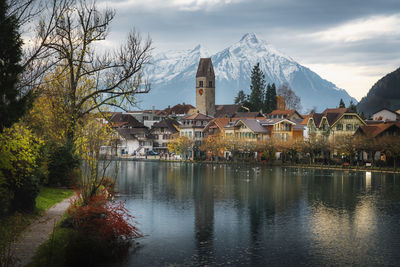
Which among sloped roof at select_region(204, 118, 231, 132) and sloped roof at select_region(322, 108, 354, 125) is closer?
sloped roof at select_region(322, 108, 354, 125)

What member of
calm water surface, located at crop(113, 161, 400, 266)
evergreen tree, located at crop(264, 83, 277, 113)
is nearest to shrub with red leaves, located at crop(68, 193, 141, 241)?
calm water surface, located at crop(113, 161, 400, 266)

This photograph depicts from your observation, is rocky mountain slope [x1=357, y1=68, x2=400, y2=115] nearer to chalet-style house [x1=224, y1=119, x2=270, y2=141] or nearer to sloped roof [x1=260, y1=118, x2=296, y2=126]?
sloped roof [x1=260, y1=118, x2=296, y2=126]

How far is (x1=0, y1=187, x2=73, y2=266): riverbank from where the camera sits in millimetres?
17819

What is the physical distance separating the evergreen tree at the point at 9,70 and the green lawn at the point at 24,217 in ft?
14.8

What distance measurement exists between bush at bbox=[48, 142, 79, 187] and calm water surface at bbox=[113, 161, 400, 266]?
5.21 meters

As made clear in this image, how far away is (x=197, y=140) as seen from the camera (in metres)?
129

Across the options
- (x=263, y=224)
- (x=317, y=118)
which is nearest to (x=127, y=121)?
(x=317, y=118)

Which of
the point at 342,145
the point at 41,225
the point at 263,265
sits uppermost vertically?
the point at 342,145

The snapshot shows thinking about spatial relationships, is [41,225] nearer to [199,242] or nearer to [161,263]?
[161,263]

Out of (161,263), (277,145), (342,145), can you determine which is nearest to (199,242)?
(161,263)

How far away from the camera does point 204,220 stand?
106 feet

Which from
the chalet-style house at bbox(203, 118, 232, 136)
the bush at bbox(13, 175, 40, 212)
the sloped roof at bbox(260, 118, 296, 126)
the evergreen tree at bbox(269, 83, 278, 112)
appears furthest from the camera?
the evergreen tree at bbox(269, 83, 278, 112)

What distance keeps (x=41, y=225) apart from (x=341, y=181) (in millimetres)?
46448

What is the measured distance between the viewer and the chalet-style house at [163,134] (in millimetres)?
143625
